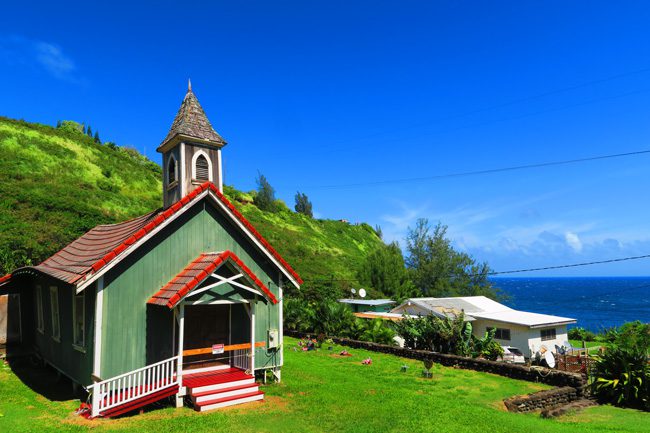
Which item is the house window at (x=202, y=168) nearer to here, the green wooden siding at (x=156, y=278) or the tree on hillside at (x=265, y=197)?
the green wooden siding at (x=156, y=278)

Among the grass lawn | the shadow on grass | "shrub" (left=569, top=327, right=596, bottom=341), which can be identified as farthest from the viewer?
"shrub" (left=569, top=327, right=596, bottom=341)

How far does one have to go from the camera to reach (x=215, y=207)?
15.2 meters

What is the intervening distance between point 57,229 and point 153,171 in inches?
1325

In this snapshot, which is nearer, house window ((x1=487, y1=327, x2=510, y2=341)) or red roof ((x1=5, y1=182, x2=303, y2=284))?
red roof ((x1=5, y1=182, x2=303, y2=284))

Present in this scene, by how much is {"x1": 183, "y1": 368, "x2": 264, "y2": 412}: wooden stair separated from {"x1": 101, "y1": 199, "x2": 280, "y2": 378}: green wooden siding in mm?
1414

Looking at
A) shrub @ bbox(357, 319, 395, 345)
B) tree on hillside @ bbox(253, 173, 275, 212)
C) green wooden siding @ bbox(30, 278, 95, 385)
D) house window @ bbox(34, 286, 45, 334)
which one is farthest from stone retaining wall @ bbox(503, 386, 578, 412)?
tree on hillside @ bbox(253, 173, 275, 212)

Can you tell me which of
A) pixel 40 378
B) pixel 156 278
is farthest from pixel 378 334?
pixel 40 378

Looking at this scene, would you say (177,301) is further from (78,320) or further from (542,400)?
(542,400)

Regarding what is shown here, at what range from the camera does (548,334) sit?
31.1 m

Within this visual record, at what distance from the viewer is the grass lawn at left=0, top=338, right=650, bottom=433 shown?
11336 millimetres

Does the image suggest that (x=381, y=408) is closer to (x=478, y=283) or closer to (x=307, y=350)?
(x=307, y=350)

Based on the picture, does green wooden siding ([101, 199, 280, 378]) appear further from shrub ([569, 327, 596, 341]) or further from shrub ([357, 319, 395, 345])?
shrub ([569, 327, 596, 341])

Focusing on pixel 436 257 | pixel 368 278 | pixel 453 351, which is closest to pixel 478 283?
pixel 436 257

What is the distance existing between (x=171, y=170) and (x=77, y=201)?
32119mm
